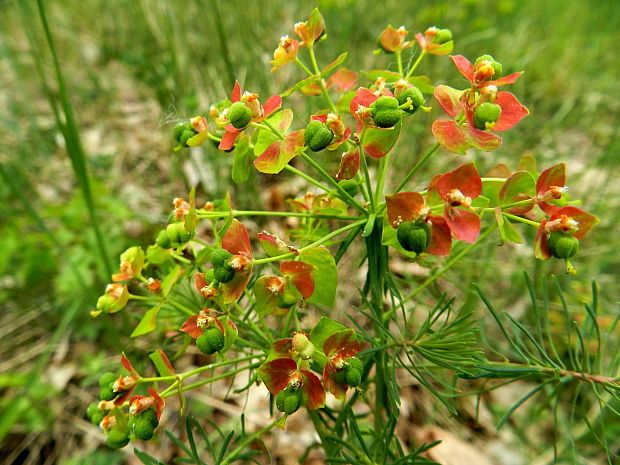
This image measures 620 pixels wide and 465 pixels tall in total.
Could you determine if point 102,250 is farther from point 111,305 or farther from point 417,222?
point 417,222

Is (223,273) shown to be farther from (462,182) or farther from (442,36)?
(442,36)

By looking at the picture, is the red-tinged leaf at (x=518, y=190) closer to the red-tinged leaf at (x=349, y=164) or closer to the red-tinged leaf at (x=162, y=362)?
the red-tinged leaf at (x=349, y=164)

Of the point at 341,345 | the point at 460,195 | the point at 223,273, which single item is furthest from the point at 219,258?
the point at 460,195

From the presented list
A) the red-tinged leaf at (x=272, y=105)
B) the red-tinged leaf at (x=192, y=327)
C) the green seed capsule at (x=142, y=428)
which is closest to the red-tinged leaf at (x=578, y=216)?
the red-tinged leaf at (x=272, y=105)

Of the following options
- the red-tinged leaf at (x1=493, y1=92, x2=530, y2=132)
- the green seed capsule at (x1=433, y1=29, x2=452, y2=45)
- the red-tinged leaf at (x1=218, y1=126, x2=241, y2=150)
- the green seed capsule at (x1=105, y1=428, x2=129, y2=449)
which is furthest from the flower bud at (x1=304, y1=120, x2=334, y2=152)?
the green seed capsule at (x1=105, y1=428, x2=129, y2=449)

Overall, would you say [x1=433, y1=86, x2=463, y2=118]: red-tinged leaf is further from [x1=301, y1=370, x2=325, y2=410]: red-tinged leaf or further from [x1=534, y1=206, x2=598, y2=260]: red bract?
[x1=301, y1=370, x2=325, y2=410]: red-tinged leaf

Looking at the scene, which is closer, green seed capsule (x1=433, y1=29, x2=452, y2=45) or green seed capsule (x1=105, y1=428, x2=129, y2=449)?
green seed capsule (x1=105, y1=428, x2=129, y2=449)
